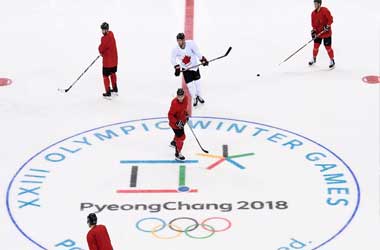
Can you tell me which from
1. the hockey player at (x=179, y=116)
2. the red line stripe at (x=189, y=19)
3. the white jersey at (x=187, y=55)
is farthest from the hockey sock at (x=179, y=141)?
the red line stripe at (x=189, y=19)

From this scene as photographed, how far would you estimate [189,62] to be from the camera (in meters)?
14.9

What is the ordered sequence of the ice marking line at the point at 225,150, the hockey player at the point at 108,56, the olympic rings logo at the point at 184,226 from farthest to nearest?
the hockey player at the point at 108,56 < the ice marking line at the point at 225,150 < the olympic rings logo at the point at 184,226

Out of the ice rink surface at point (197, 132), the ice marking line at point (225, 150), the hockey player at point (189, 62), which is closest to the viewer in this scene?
the ice rink surface at point (197, 132)

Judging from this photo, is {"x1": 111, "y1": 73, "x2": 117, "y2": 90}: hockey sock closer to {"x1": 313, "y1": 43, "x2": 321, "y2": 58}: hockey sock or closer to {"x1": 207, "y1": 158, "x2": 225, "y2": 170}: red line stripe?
{"x1": 207, "y1": 158, "x2": 225, "y2": 170}: red line stripe

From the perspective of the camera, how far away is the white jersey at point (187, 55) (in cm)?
1474

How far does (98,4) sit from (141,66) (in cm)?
244

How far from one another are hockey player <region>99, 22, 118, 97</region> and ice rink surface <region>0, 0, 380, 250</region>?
247 mm

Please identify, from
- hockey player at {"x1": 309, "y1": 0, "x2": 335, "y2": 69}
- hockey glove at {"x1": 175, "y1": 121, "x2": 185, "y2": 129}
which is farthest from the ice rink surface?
hockey glove at {"x1": 175, "y1": 121, "x2": 185, "y2": 129}

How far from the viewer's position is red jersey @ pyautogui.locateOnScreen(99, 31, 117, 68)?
592 inches

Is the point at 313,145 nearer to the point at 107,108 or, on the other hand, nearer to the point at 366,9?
the point at 107,108

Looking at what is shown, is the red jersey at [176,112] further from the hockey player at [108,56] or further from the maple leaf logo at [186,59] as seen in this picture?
the hockey player at [108,56]

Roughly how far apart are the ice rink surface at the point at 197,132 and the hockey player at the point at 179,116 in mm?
322

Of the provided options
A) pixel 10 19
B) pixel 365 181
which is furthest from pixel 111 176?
pixel 10 19

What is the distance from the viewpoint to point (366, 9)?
1820 centimetres
